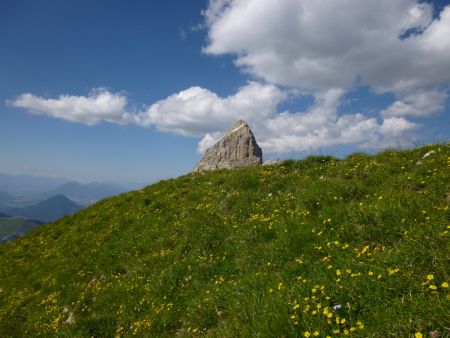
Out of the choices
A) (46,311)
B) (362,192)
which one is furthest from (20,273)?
(362,192)

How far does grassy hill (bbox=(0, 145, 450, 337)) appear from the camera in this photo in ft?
17.6

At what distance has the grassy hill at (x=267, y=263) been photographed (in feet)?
17.6

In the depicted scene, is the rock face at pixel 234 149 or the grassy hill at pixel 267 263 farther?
the rock face at pixel 234 149

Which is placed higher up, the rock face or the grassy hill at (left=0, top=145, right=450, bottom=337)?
the rock face

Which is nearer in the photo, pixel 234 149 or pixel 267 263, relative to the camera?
pixel 267 263

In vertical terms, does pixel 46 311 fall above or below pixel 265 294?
below

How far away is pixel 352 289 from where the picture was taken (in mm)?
5562

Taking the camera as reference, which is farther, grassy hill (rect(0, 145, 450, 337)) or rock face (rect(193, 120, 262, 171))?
rock face (rect(193, 120, 262, 171))

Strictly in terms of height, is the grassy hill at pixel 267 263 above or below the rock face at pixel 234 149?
below

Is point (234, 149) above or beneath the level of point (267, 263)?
above

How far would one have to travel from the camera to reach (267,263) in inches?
315

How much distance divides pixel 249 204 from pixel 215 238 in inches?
90.0

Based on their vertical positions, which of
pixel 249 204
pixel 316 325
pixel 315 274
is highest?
pixel 249 204

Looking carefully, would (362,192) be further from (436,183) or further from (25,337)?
(25,337)
